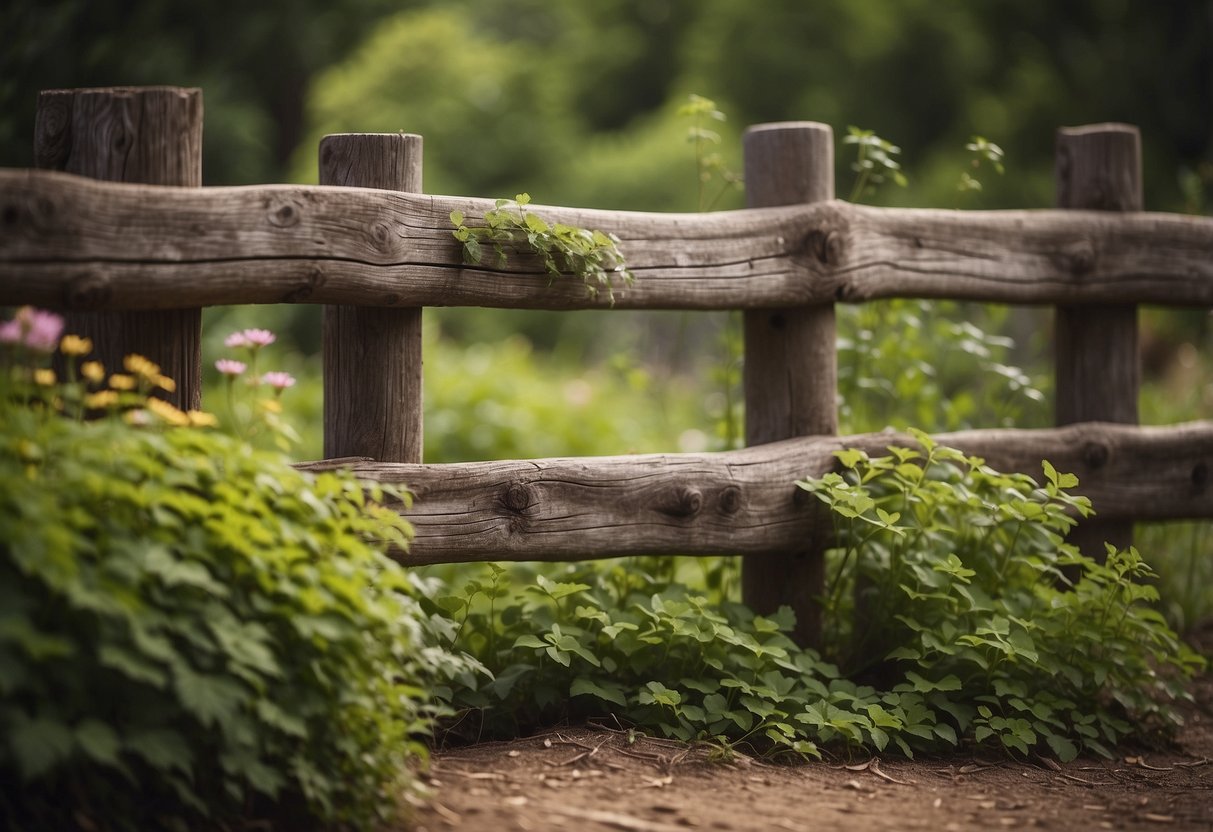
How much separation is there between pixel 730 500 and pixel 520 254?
0.97m

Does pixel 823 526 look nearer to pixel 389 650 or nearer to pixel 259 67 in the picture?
pixel 389 650

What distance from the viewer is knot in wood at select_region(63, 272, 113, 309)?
225 cm

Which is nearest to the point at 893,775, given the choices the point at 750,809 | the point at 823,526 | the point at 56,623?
the point at 750,809

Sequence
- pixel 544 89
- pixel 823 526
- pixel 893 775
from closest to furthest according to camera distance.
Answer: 1. pixel 893 775
2. pixel 823 526
3. pixel 544 89

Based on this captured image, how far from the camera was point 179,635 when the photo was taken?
6.48 feet

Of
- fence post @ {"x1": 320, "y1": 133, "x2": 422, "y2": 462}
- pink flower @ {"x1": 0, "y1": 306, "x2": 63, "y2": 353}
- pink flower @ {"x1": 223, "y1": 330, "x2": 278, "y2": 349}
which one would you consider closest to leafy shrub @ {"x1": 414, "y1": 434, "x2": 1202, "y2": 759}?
fence post @ {"x1": 320, "y1": 133, "x2": 422, "y2": 462}

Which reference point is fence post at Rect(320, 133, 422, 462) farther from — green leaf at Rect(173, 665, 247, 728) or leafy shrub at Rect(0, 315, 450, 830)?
green leaf at Rect(173, 665, 247, 728)

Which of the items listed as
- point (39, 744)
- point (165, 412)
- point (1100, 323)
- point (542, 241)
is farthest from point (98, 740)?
point (1100, 323)

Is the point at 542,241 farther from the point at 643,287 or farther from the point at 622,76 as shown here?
the point at 622,76

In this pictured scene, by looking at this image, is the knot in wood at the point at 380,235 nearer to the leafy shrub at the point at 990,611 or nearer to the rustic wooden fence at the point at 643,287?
the rustic wooden fence at the point at 643,287

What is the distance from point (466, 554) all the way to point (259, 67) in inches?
580

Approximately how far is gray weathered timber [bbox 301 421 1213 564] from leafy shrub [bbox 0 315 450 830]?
57 centimetres

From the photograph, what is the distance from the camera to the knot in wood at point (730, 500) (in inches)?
127

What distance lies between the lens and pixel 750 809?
7.97 feet
